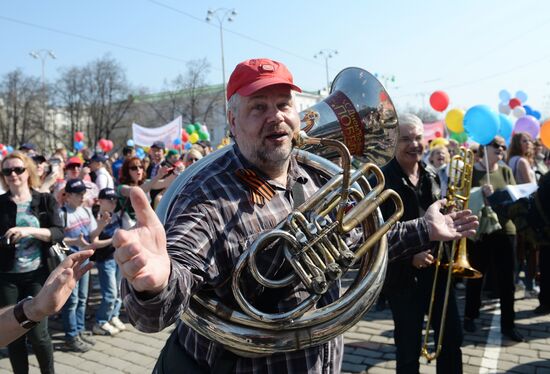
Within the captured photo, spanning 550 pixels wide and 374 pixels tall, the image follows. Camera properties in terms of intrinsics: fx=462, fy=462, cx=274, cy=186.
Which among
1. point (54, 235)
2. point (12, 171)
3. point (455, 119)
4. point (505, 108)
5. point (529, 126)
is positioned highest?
point (505, 108)

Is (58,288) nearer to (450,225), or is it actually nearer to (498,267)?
(450,225)

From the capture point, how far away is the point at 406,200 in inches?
130

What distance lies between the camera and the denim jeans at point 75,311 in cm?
451

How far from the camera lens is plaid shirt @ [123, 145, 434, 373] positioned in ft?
5.33

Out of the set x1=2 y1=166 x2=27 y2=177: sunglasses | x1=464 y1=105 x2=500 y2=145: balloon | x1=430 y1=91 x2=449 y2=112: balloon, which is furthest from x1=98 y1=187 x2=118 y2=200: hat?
x1=430 y1=91 x2=449 y2=112: balloon

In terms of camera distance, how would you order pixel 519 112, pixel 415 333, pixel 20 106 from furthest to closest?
1. pixel 20 106
2. pixel 519 112
3. pixel 415 333

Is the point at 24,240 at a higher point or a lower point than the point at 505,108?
lower

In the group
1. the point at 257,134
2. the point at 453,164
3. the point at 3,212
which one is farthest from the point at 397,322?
the point at 3,212

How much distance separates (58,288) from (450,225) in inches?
77.3

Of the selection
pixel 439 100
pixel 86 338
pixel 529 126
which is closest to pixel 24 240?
pixel 86 338

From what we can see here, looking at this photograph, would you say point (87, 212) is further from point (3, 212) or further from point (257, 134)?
point (257, 134)

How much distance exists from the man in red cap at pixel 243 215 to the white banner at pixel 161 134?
1271 centimetres

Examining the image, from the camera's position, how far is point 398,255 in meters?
2.39

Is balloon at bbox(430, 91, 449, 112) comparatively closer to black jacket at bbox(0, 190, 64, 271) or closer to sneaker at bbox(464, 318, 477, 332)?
sneaker at bbox(464, 318, 477, 332)
